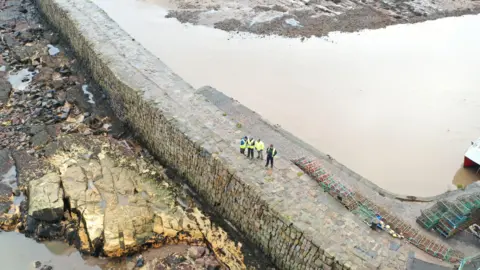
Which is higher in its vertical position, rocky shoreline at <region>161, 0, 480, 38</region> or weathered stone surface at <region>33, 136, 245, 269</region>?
rocky shoreline at <region>161, 0, 480, 38</region>

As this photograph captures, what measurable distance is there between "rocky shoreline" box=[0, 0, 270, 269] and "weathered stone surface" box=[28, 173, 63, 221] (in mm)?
25

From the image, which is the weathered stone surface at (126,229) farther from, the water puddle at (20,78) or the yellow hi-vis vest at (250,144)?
the water puddle at (20,78)

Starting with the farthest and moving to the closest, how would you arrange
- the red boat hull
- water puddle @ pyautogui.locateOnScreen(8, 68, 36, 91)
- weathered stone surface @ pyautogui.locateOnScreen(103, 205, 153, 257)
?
water puddle @ pyautogui.locateOnScreen(8, 68, 36, 91)
the red boat hull
weathered stone surface @ pyautogui.locateOnScreen(103, 205, 153, 257)

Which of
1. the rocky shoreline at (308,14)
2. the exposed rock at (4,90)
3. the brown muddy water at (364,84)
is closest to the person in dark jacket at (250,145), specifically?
the brown muddy water at (364,84)

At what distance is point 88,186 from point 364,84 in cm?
1255

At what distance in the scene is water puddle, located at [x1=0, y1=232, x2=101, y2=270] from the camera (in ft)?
33.6

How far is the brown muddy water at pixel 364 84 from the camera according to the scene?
14.3 meters

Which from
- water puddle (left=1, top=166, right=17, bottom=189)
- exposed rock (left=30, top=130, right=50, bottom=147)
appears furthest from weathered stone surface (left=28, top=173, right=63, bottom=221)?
exposed rock (left=30, top=130, right=50, bottom=147)

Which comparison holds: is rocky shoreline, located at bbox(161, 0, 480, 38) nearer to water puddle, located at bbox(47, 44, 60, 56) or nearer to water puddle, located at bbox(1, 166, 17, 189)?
water puddle, located at bbox(47, 44, 60, 56)

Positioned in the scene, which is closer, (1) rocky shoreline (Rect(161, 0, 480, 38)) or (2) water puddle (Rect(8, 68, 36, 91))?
(2) water puddle (Rect(8, 68, 36, 91))

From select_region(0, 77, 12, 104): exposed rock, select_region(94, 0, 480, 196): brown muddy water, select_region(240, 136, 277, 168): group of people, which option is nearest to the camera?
select_region(240, 136, 277, 168): group of people

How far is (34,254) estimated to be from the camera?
1048 centimetres

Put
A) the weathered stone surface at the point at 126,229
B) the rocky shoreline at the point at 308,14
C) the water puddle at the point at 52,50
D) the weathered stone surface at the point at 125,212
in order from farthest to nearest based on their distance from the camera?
1. the rocky shoreline at the point at 308,14
2. the water puddle at the point at 52,50
3. the weathered stone surface at the point at 125,212
4. the weathered stone surface at the point at 126,229

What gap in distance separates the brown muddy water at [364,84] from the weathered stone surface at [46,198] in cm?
808
